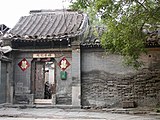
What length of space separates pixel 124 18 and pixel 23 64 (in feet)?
24.1

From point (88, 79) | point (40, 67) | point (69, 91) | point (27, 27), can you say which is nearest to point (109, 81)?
point (88, 79)

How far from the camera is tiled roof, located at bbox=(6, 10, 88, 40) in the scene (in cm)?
1335

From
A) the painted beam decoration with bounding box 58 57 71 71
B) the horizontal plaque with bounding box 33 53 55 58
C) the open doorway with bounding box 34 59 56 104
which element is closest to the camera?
the painted beam decoration with bounding box 58 57 71 71

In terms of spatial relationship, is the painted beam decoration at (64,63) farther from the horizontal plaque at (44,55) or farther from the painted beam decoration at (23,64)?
the painted beam decoration at (23,64)

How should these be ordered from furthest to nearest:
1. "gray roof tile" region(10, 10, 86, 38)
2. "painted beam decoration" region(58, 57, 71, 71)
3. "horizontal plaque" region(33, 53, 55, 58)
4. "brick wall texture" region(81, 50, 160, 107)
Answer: "gray roof tile" region(10, 10, 86, 38) < "horizontal plaque" region(33, 53, 55, 58) < "painted beam decoration" region(58, 57, 71, 71) < "brick wall texture" region(81, 50, 160, 107)

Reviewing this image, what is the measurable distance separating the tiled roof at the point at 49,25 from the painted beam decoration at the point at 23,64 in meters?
1.35

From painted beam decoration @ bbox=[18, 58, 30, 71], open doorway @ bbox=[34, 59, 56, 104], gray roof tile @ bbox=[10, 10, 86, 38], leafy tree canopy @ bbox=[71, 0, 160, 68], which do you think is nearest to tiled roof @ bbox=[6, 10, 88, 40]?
gray roof tile @ bbox=[10, 10, 86, 38]

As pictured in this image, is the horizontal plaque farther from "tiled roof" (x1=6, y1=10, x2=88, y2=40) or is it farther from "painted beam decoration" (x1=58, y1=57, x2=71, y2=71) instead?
"tiled roof" (x1=6, y1=10, x2=88, y2=40)

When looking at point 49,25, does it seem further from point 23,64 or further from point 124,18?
point 124,18

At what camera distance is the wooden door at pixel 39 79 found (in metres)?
13.7

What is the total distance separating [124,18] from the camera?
26.5 feet

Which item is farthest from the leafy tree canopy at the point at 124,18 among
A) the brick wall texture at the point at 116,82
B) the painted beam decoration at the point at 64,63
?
the painted beam decoration at the point at 64,63

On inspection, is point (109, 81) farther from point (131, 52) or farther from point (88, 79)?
point (131, 52)

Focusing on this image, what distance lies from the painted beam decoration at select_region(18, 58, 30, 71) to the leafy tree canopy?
636 centimetres
